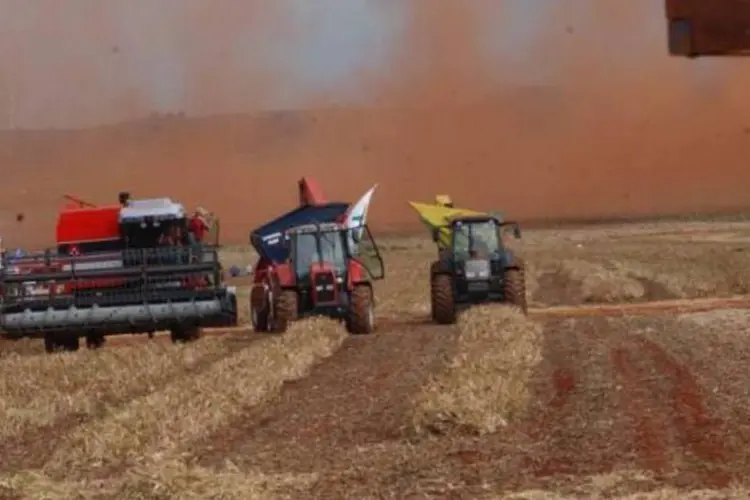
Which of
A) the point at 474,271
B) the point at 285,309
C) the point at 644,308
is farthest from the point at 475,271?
the point at 644,308

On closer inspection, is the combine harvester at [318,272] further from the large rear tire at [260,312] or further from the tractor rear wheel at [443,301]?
the tractor rear wheel at [443,301]

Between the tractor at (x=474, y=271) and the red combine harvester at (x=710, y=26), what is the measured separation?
73.5ft

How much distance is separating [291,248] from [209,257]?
7.92 feet

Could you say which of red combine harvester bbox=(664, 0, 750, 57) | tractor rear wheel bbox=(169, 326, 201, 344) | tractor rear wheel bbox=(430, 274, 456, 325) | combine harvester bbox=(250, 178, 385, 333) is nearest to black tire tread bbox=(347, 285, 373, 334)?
combine harvester bbox=(250, 178, 385, 333)

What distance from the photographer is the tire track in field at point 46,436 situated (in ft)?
34.9

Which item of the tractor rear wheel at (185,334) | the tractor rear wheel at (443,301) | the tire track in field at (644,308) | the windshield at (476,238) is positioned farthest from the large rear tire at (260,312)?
the tire track in field at (644,308)

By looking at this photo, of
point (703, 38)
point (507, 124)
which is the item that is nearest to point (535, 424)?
point (703, 38)

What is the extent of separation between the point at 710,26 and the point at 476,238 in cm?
2375

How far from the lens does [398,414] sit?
1230 cm

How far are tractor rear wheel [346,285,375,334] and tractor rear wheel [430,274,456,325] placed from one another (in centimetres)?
224

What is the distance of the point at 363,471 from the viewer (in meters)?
9.30

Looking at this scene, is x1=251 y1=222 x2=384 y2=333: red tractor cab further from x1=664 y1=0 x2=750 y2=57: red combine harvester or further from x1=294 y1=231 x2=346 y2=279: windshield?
x1=664 y1=0 x2=750 y2=57: red combine harvester

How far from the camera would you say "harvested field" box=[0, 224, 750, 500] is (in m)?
8.73

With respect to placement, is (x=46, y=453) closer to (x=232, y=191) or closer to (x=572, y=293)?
(x=572, y=293)
